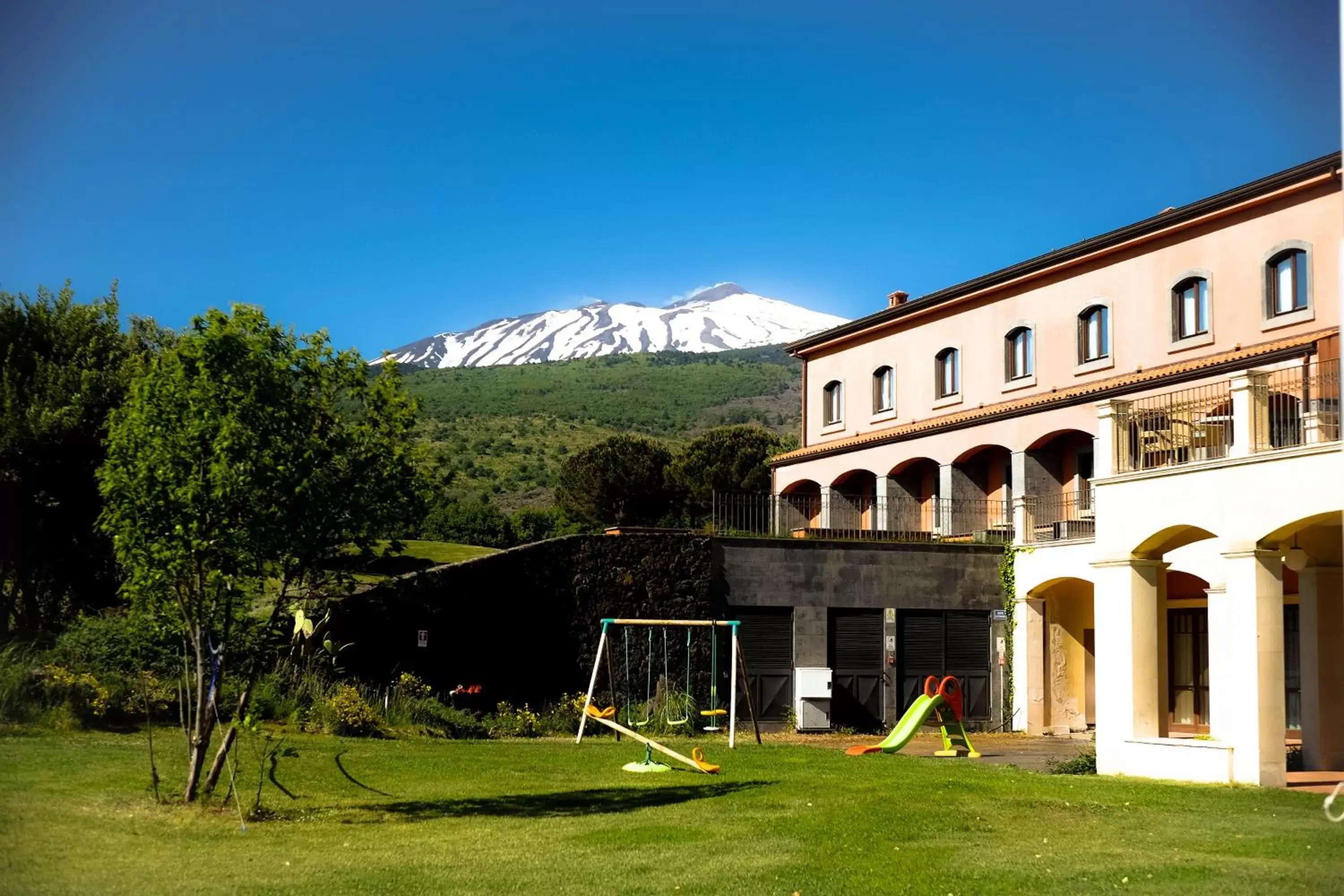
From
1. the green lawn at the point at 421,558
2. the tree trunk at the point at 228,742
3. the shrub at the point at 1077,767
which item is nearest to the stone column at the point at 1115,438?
the shrub at the point at 1077,767

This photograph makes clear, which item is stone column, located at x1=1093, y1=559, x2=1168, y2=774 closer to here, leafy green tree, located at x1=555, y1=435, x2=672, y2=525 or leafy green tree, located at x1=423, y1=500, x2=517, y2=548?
leafy green tree, located at x1=423, y1=500, x2=517, y2=548

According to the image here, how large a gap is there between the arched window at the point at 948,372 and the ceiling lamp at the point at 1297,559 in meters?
17.6

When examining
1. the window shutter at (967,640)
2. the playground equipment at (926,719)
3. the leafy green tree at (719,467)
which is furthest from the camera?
the leafy green tree at (719,467)

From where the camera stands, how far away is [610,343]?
642 ft

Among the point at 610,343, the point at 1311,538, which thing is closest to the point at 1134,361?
the point at 1311,538

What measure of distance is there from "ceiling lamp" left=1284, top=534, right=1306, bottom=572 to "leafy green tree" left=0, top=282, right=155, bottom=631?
1744cm

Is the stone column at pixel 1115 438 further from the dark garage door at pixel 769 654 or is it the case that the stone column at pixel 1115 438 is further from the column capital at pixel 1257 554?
the dark garage door at pixel 769 654

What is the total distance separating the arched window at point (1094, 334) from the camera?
30578 millimetres

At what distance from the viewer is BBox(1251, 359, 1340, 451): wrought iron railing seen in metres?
15.0

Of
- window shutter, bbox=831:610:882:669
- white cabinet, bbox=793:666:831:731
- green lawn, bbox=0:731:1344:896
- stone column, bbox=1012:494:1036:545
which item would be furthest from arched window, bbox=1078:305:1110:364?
green lawn, bbox=0:731:1344:896

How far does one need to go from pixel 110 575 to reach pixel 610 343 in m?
171

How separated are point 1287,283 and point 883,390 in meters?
13.3

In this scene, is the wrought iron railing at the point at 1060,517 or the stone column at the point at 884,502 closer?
the wrought iron railing at the point at 1060,517

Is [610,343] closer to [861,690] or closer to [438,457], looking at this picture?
[861,690]
